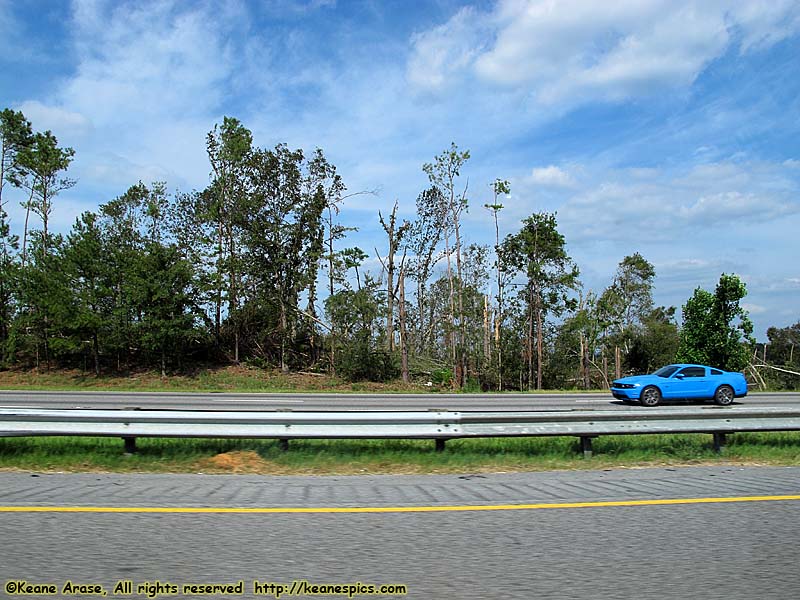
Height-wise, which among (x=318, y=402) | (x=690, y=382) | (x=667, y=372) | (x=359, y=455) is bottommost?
(x=318, y=402)

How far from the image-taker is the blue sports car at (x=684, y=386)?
72.8ft

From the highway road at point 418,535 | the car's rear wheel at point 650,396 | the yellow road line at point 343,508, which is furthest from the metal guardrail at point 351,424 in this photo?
the car's rear wheel at point 650,396

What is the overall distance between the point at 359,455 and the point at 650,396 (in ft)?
51.3

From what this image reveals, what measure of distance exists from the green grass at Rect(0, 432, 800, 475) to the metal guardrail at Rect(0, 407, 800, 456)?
1.21ft

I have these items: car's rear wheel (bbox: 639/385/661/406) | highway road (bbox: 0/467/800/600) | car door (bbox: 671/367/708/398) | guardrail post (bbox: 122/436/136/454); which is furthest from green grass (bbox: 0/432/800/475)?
car door (bbox: 671/367/708/398)

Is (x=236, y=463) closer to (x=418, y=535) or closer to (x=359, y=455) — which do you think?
(x=359, y=455)

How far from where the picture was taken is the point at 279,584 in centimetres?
413

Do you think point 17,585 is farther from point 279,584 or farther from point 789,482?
point 789,482

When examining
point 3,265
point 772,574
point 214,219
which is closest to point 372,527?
point 772,574

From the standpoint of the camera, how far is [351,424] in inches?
372

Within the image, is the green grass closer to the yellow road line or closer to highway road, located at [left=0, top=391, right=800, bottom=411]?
the yellow road line

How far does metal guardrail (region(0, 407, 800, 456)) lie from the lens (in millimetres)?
9117

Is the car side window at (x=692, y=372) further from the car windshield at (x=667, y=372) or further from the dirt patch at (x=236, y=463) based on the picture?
the dirt patch at (x=236, y=463)

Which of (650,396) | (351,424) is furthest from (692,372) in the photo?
(351,424)
